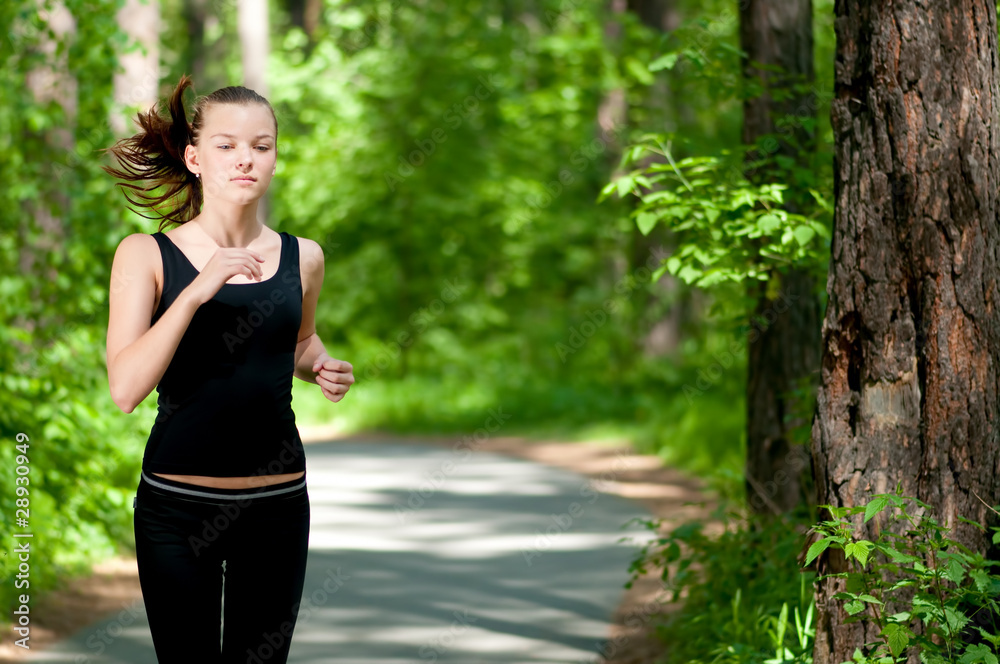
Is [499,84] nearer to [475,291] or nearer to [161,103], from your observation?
[475,291]

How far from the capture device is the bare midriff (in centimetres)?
289

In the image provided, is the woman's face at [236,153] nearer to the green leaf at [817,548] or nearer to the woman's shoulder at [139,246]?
the woman's shoulder at [139,246]

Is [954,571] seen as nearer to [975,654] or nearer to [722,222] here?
[975,654]

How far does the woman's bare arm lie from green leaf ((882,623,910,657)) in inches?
93.0

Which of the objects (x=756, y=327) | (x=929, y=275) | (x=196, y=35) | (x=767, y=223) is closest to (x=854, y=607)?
(x=929, y=275)

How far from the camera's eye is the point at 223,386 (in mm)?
2920

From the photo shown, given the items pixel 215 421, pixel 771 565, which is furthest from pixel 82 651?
pixel 215 421

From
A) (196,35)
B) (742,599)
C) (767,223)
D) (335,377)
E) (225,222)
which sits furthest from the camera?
(196,35)

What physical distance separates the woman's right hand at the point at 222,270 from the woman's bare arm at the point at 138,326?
1.0 inches

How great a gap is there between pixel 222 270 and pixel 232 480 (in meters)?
0.53

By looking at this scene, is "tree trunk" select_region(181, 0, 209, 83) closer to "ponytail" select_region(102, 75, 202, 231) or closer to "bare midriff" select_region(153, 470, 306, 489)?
"ponytail" select_region(102, 75, 202, 231)

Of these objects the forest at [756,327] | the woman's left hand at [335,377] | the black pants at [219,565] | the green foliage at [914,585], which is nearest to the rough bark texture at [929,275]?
the forest at [756,327]

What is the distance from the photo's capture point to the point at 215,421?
2.91 m

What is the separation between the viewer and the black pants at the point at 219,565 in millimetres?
2900
